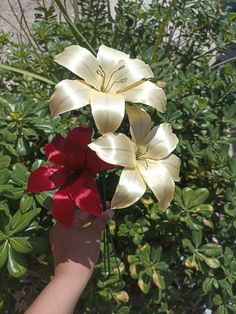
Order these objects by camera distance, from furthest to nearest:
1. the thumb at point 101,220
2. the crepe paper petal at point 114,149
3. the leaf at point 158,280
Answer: the leaf at point 158,280 → the thumb at point 101,220 → the crepe paper petal at point 114,149

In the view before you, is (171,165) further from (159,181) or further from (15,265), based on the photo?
(15,265)

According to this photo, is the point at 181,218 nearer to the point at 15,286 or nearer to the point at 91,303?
the point at 91,303

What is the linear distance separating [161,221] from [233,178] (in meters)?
0.20

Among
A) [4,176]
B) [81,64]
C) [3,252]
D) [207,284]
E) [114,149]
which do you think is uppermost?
[81,64]

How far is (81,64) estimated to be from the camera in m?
0.90

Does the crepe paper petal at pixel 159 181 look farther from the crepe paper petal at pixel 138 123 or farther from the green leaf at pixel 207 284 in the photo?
the green leaf at pixel 207 284

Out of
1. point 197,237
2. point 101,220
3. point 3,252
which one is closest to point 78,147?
point 101,220

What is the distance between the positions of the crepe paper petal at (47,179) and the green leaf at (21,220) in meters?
0.08

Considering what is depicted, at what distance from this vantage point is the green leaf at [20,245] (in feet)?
3.14

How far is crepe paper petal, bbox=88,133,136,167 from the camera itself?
0.82 meters

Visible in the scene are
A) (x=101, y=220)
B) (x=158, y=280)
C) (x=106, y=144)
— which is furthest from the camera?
(x=158, y=280)

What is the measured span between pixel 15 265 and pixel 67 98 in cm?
35

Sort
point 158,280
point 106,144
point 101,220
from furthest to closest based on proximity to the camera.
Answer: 1. point 158,280
2. point 101,220
3. point 106,144

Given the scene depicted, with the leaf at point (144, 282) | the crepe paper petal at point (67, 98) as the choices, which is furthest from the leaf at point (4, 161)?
the leaf at point (144, 282)
